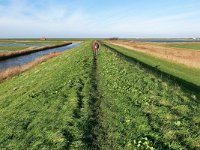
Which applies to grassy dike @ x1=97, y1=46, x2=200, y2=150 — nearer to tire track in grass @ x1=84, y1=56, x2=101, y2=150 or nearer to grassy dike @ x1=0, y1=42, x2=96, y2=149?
tire track in grass @ x1=84, y1=56, x2=101, y2=150

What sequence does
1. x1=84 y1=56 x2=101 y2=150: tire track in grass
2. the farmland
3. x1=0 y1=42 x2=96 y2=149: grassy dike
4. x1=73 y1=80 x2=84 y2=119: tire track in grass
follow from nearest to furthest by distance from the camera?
→ x1=84 y1=56 x2=101 y2=150: tire track in grass < the farmland < x1=0 y1=42 x2=96 y2=149: grassy dike < x1=73 y1=80 x2=84 y2=119: tire track in grass

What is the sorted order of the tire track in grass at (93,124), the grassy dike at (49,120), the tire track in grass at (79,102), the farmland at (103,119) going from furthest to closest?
the tire track in grass at (79,102) < the grassy dike at (49,120) < the farmland at (103,119) < the tire track in grass at (93,124)

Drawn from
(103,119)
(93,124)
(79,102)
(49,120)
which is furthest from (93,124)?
(79,102)

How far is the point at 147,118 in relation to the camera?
410 inches

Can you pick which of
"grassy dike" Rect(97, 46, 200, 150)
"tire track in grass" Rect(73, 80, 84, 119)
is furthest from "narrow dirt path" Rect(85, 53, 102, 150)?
"tire track in grass" Rect(73, 80, 84, 119)

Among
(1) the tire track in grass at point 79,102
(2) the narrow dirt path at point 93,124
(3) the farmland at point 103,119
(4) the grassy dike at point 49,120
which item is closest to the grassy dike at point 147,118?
(3) the farmland at point 103,119

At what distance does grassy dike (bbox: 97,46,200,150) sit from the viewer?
841 centimetres

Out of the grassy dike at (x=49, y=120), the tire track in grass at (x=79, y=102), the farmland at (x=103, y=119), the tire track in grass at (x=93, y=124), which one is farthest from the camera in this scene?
the tire track in grass at (x=79, y=102)

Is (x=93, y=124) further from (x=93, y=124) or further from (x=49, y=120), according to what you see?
(x=49, y=120)

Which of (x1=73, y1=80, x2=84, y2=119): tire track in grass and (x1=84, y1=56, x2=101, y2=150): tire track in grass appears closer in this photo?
(x1=84, y1=56, x2=101, y2=150): tire track in grass

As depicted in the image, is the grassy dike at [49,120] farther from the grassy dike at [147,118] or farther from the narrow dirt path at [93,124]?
the grassy dike at [147,118]

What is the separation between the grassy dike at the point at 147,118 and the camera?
841cm

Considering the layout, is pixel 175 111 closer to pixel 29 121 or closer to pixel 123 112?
pixel 123 112

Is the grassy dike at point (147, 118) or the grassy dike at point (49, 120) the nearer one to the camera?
the grassy dike at point (147, 118)
